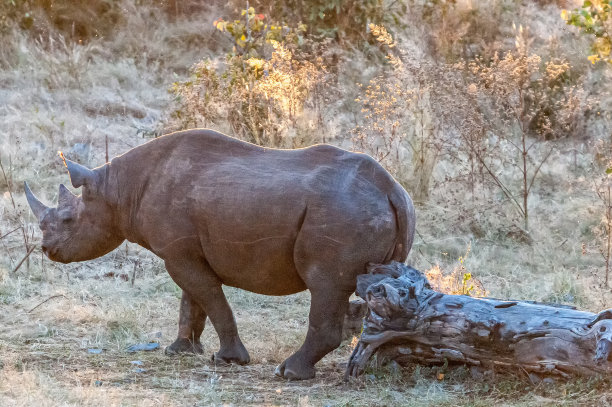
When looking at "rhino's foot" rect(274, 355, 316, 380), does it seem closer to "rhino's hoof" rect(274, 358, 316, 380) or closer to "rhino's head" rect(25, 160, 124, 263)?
"rhino's hoof" rect(274, 358, 316, 380)

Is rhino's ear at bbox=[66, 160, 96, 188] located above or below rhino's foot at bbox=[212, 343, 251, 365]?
above

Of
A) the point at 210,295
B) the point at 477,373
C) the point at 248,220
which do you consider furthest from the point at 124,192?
the point at 477,373

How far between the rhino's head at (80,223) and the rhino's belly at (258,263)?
2.92 ft

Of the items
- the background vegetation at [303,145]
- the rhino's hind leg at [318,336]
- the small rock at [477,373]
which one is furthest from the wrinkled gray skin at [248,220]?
the small rock at [477,373]

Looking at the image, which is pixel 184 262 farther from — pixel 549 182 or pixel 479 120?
pixel 549 182

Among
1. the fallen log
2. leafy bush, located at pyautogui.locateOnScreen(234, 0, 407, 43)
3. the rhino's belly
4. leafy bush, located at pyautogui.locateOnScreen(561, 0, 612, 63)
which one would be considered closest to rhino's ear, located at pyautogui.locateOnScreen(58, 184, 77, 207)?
the rhino's belly

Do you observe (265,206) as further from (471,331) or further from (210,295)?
(471,331)

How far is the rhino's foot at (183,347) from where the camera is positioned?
662cm

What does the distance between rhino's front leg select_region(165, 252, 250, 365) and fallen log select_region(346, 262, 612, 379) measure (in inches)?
36.6

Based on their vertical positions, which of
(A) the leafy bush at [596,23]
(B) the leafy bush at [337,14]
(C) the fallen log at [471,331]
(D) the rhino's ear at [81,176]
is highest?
(B) the leafy bush at [337,14]

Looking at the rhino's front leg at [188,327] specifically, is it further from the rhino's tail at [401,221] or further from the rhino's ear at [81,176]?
the rhino's tail at [401,221]

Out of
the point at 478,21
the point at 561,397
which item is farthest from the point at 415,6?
the point at 561,397

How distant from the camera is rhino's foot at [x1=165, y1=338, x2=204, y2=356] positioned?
21.7ft

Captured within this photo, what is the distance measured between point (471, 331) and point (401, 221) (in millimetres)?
832
